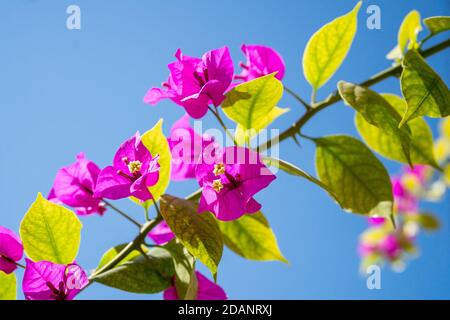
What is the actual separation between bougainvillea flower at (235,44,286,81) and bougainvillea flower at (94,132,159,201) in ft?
0.77

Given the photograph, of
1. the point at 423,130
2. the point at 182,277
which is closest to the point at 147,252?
the point at 182,277

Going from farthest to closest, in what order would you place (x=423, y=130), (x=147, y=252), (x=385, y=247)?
1. (x=385, y=247)
2. (x=423, y=130)
3. (x=147, y=252)

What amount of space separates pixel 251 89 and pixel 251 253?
0.26 meters

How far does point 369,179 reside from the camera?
706mm

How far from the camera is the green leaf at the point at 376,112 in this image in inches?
23.1

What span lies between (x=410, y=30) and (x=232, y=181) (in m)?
0.35

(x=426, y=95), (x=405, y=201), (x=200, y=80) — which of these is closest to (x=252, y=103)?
(x=200, y=80)

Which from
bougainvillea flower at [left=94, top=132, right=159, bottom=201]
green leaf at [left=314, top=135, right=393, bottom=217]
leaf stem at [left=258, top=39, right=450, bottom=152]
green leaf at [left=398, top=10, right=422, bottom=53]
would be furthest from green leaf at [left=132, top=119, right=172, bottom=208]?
green leaf at [left=398, top=10, right=422, bottom=53]

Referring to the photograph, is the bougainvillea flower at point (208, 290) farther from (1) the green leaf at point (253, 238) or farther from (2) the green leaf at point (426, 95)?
(2) the green leaf at point (426, 95)

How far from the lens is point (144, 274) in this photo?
61 cm

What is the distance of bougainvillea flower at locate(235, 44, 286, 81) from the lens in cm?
71

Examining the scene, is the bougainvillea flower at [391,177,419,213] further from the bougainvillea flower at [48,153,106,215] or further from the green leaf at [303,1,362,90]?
the bougainvillea flower at [48,153,106,215]

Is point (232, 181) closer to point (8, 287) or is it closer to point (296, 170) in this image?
point (296, 170)
